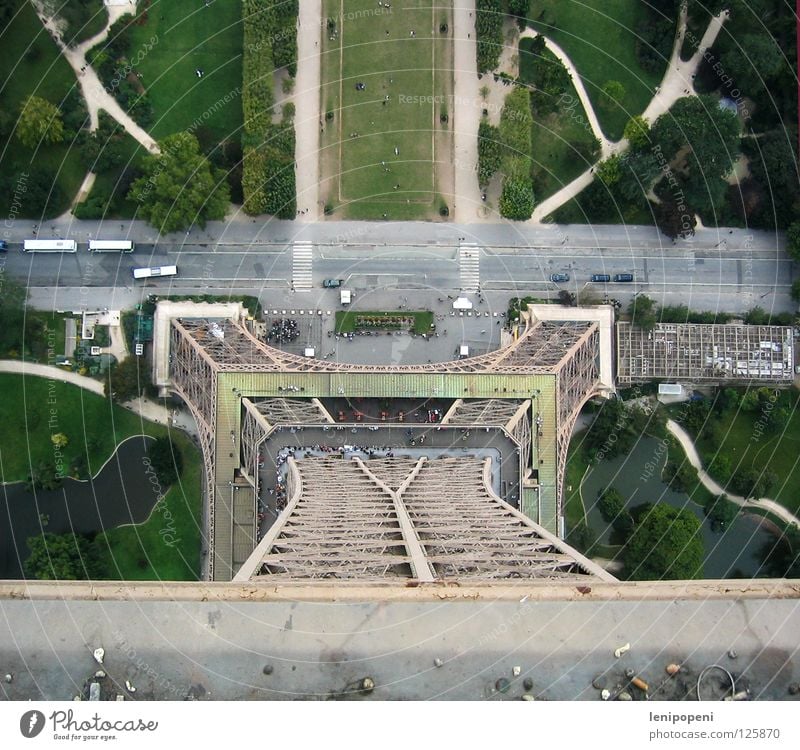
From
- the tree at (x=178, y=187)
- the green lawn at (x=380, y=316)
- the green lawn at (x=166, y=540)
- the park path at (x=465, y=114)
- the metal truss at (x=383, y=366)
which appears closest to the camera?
the metal truss at (x=383, y=366)

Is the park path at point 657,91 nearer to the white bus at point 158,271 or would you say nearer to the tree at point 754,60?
the tree at point 754,60

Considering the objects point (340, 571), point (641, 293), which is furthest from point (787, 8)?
point (340, 571)

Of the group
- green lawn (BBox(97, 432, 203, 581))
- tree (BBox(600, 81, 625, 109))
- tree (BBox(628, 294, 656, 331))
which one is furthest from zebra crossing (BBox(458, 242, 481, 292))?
green lawn (BBox(97, 432, 203, 581))

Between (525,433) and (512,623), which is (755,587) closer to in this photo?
(512,623)

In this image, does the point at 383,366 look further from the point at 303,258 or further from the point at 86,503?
the point at 86,503

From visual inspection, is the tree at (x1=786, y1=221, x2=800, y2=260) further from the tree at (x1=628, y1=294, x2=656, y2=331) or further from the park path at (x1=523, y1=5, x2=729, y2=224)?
the park path at (x1=523, y1=5, x2=729, y2=224)

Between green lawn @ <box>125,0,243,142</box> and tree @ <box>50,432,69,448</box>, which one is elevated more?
green lawn @ <box>125,0,243,142</box>
